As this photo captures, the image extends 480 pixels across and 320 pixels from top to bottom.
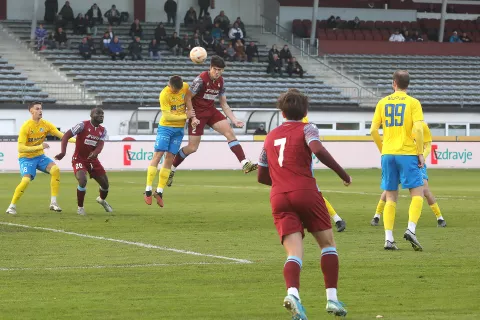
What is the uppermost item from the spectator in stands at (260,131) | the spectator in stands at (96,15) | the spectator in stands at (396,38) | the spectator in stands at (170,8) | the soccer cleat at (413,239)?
the spectator in stands at (170,8)

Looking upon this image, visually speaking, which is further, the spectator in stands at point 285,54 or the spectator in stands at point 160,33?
the spectator in stands at point 285,54

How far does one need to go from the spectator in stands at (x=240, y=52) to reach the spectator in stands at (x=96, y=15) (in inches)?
270

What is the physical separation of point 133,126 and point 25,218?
23776 millimetres

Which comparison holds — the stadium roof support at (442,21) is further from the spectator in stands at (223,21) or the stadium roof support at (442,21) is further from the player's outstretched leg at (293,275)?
the player's outstretched leg at (293,275)

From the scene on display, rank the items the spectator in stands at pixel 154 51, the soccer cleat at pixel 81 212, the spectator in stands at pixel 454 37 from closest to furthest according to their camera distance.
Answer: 1. the soccer cleat at pixel 81 212
2. the spectator in stands at pixel 154 51
3. the spectator in stands at pixel 454 37

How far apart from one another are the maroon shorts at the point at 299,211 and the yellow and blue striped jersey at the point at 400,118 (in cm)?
A: 460

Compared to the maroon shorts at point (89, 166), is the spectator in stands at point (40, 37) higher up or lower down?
higher up

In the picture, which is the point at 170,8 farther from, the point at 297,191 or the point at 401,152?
the point at 297,191

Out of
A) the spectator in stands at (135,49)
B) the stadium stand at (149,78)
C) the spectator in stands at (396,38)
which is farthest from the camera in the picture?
the spectator in stands at (396,38)

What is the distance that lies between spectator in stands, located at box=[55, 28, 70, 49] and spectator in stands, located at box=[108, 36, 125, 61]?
2073 millimetres

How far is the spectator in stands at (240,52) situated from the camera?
52000 millimetres

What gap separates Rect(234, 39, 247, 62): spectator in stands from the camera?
52.0 meters

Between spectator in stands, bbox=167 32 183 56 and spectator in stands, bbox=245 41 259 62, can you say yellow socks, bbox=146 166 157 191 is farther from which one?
spectator in stands, bbox=245 41 259 62

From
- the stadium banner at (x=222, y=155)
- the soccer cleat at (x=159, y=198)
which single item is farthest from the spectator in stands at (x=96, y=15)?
the soccer cleat at (x=159, y=198)
